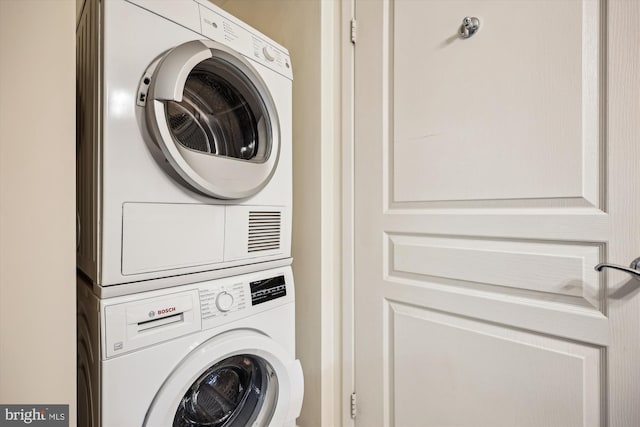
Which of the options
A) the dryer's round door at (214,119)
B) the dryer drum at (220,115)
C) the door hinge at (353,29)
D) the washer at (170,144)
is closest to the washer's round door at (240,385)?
the washer at (170,144)

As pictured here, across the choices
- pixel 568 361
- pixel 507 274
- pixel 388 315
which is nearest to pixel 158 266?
pixel 388 315

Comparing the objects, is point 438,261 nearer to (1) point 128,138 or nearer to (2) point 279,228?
(2) point 279,228

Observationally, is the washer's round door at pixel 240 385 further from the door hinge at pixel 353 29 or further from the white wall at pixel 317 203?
the door hinge at pixel 353 29

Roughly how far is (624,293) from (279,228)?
99 centimetres

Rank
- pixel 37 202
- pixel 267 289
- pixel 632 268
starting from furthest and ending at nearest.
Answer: pixel 267 289 → pixel 632 268 → pixel 37 202

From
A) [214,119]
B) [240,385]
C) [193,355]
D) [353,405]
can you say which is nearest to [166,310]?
[193,355]

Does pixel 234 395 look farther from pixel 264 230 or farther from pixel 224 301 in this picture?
pixel 264 230

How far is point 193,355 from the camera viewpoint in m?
0.85

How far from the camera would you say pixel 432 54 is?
1075 mm

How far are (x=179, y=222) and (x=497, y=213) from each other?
3.06 feet

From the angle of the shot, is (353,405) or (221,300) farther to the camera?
(353,405)

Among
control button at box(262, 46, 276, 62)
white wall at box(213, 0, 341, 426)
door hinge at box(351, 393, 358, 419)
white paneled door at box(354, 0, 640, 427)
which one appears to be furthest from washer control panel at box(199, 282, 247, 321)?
control button at box(262, 46, 276, 62)

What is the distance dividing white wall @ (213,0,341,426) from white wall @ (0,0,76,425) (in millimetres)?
865

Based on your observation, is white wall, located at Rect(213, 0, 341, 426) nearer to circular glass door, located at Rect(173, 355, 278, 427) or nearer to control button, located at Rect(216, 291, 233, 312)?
circular glass door, located at Rect(173, 355, 278, 427)
